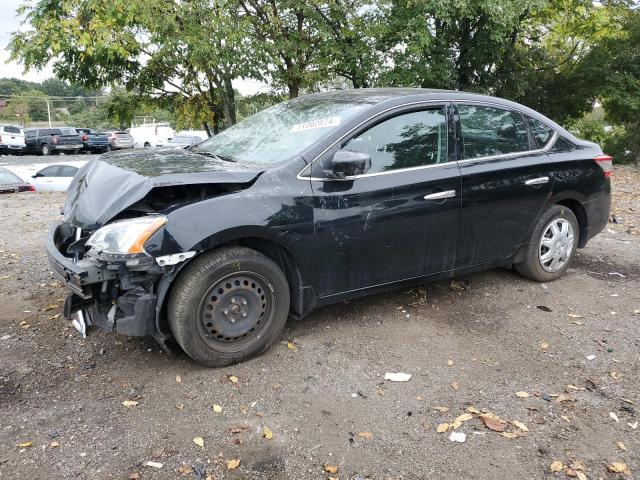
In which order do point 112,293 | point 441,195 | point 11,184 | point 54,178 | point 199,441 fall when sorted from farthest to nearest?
point 54,178, point 11,184, point 441,195, point 112,293, point 199,441

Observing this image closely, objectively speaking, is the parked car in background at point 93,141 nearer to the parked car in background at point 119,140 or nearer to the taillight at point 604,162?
the parked car in background at point 119,140

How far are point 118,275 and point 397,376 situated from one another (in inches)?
70.7

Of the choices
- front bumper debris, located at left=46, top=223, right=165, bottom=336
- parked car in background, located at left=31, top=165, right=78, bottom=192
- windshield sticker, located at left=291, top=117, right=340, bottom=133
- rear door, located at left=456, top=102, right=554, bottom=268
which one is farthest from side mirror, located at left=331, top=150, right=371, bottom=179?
parked car in background, located at left=31, top=165, right=78, bottom=192

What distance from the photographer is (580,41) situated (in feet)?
52.6

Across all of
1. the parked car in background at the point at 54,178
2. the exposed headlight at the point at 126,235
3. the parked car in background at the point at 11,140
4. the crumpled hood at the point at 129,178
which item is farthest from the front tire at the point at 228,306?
the parked car in background at the point at 11,140

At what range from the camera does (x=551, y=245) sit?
481 cm

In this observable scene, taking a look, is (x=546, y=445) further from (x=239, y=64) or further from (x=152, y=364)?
(x=239, y=64)

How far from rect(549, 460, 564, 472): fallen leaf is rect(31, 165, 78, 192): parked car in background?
16.7 meters

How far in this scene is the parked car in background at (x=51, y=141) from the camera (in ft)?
115

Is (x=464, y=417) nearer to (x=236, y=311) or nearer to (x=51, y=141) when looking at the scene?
(x=236, y=311)

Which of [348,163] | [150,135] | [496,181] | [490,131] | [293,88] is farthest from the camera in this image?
[150,135]

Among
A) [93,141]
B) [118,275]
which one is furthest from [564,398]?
[93,141]

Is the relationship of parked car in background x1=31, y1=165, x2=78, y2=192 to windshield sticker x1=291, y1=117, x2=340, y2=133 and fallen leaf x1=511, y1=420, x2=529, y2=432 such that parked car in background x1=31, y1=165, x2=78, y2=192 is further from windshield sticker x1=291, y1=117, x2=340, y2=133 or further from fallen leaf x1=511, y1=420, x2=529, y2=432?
fallen leaf x1=511, y1=420, x2=529, y2=432

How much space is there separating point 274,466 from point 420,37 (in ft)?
32.6
